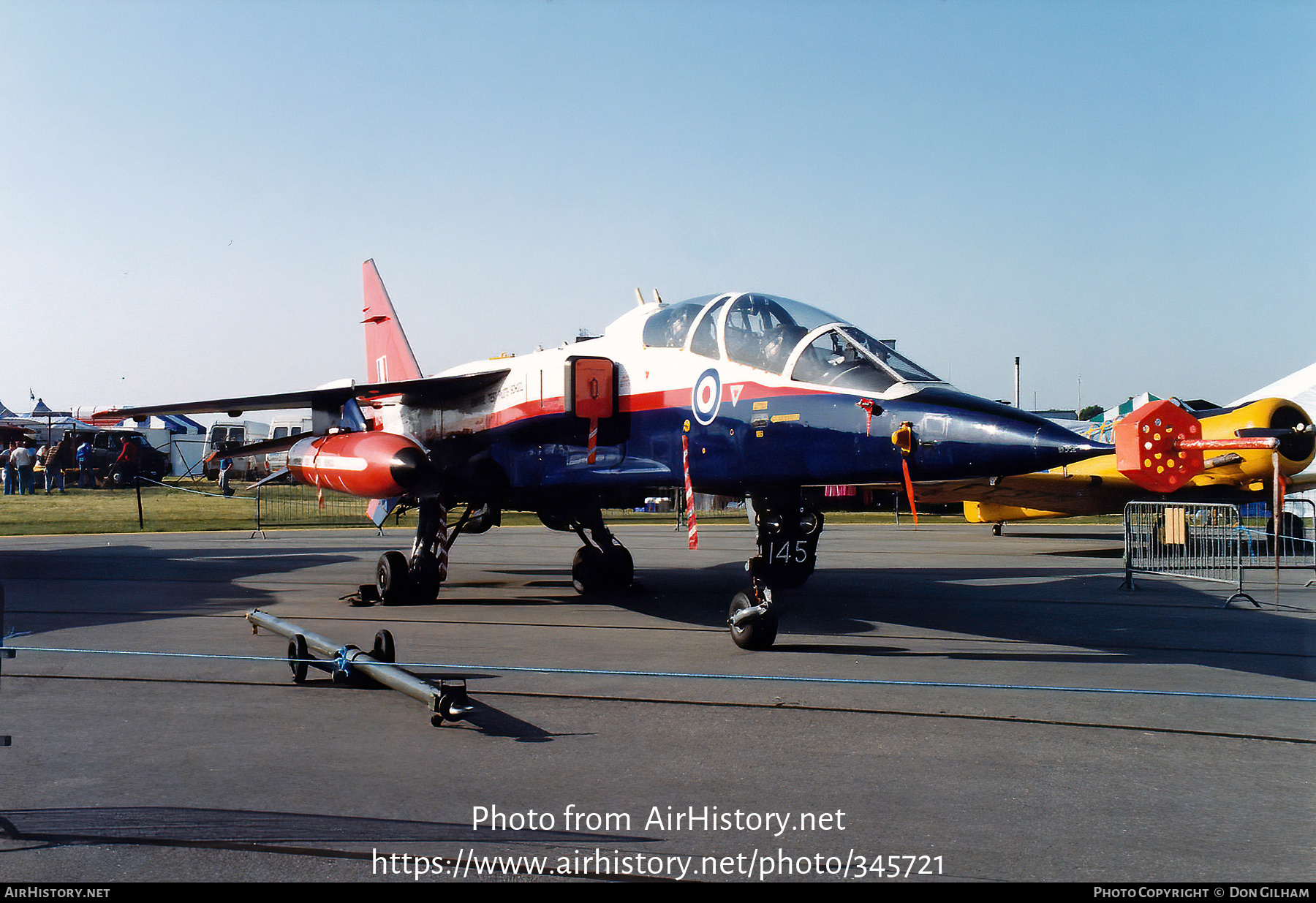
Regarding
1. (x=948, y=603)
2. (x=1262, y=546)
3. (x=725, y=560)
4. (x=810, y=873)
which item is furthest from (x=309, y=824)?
(x=1262, y=546)

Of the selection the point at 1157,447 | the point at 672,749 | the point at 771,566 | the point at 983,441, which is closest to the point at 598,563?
the point at 771,566

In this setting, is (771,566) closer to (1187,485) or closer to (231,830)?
(231,830)

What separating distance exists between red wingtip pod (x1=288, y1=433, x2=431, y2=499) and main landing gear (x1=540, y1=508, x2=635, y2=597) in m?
2.07

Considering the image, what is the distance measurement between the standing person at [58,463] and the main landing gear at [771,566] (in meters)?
29.6

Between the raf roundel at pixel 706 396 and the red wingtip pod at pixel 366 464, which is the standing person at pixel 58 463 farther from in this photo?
the raf roundel at pixel 706 396

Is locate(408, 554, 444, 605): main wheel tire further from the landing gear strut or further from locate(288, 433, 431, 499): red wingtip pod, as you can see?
the landing gear strut

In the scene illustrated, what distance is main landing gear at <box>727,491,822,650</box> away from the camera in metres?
8.05

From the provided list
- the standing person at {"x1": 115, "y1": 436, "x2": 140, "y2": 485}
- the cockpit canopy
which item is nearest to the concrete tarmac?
the cockpit canopy

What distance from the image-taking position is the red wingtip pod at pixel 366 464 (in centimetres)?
1099

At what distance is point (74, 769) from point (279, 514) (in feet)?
87.1

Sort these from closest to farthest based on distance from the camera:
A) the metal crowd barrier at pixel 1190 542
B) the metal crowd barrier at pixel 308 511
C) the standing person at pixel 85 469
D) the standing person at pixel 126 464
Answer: the metal crowd barrier at pixel 1190 542 → the metal crowd barrier at pixel 308 511 → the standing person at pixel 85 469 → the standing person at pixel 126 464

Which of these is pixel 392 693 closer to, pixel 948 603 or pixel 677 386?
pixel 677 386

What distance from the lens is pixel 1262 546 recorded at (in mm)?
19672

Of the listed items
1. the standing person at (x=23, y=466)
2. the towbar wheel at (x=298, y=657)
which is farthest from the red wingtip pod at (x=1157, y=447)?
the standing person at (x=23, y=466)
